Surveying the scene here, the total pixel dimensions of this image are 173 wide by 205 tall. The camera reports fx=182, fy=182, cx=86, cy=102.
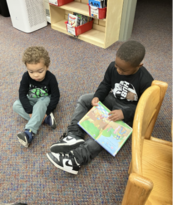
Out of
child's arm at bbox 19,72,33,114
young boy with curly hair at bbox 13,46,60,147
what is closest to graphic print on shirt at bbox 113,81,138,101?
young boy with curly hair at bbox 13,46,60,147

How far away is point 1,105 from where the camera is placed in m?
1.43

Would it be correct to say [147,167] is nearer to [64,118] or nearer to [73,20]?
[64,118]

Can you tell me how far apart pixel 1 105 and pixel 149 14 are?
2.64m

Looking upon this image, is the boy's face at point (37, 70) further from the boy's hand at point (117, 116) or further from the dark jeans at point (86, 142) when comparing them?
the boy's hand at point (117, 116)

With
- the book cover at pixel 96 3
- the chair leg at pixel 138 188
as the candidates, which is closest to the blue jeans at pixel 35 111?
the chair leg at pixel 138 188

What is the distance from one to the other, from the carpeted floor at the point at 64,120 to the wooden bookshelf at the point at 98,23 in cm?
9

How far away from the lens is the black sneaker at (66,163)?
98 cm

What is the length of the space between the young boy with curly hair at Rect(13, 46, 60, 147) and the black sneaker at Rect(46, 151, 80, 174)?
24 centimetres

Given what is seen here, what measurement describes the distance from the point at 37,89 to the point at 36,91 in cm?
2

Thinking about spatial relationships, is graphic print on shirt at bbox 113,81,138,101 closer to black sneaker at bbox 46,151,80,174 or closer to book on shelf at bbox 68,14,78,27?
black sneaker at bbox 46,151,80,174

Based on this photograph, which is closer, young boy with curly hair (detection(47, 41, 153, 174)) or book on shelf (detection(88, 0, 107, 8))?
young boy with curly hair (detection(47, 41, 153, 174))

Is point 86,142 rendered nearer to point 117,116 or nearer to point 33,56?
point 117,116

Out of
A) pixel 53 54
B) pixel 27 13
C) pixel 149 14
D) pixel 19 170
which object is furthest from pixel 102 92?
pixel 149 14

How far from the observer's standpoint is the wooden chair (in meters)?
0.37
